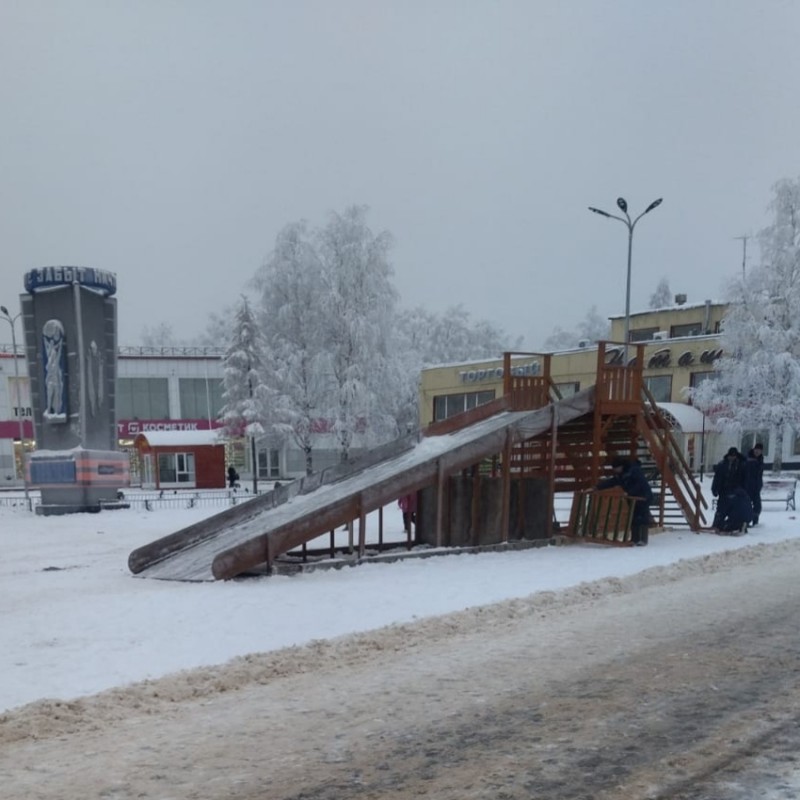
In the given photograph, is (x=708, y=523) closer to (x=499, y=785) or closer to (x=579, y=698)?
(x=579, y=698)

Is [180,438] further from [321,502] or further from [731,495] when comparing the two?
[731,495]

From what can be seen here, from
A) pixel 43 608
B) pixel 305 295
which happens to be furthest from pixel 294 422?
pixel 43 608

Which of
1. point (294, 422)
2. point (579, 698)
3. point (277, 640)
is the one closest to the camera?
point (579, 698)

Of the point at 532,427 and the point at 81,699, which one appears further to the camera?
the point at 532,427

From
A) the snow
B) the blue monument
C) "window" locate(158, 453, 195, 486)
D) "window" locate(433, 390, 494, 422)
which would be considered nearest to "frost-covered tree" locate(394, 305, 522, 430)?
"window" locate(433, 390, 494, 422)

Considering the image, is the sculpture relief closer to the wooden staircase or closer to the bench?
the wooden staircase

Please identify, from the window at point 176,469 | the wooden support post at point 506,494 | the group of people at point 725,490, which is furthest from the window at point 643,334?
the wooden support post at point 506,494

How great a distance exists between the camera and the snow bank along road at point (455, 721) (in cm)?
381

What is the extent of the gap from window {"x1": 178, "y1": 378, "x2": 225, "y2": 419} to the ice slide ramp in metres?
38.8

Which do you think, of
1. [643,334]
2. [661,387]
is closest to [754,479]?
[661,387]

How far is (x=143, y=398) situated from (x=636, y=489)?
43.8 metres

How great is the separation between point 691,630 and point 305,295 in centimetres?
2626

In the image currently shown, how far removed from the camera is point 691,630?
6.86 metres

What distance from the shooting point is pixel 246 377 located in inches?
1251
